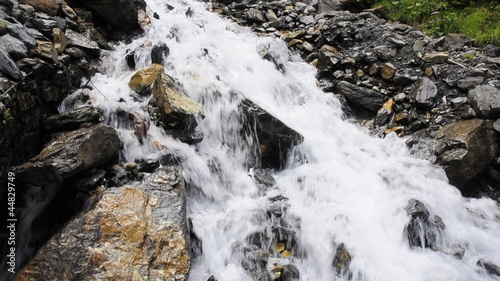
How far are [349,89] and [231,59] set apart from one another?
11.5ft

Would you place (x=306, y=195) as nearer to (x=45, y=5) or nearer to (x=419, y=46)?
(x=419, y=46)

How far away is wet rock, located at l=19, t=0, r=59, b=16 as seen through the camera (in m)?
6.57

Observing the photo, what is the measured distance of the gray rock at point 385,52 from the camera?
27.1 feet

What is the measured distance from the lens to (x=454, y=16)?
896 cm

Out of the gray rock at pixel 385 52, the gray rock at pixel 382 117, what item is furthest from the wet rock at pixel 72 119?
the gray rock at pixel 385 52

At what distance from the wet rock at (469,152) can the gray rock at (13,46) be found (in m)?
7.59

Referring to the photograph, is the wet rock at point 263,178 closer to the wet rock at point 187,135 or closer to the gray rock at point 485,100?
the wet rock at point 187,135

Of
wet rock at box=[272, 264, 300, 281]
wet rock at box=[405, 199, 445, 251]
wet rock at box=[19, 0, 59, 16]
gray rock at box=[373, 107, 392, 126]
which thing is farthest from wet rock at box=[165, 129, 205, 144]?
gray rock at box=[373, 107, 392, 126]

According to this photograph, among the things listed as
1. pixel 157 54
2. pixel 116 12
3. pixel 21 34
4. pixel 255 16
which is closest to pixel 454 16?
A: pixel 255 16

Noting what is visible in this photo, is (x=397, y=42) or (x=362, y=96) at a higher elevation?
(x=397, y=42)

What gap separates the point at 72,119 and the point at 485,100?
7.85 metres

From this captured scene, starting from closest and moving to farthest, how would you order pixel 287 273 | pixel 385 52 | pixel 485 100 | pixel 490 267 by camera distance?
pixel 287 273 → pixel 490 267 → pixel 485 100 → pixel 385 52

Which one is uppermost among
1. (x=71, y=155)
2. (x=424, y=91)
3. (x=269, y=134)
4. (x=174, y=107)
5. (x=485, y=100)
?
(x=485, y=100)

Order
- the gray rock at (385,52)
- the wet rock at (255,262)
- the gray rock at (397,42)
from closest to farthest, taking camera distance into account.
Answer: the wet rock at (255,262) < the gray rock at (385,52) < the gray rock at (397,42)
